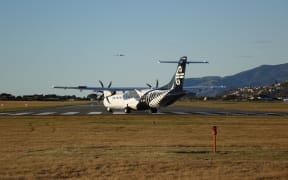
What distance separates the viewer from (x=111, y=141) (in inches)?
1188

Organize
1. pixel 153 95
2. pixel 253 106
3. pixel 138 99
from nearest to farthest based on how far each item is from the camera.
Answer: pixel 153 95, pixel 138 99, pixel 253 106

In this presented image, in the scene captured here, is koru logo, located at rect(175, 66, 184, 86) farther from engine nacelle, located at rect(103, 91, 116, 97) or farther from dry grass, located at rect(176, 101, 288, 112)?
dry grass, located at rect(176, 101, 288, 112)

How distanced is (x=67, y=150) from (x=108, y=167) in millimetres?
5945

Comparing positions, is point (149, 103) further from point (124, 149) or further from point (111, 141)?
point (124, 149)

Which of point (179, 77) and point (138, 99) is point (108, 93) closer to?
point (138, 99)

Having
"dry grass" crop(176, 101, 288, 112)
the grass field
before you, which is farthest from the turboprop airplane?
the grass field

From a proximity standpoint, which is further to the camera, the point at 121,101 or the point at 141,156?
the point at 121,101

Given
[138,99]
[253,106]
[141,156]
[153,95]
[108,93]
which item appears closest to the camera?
[141,156]

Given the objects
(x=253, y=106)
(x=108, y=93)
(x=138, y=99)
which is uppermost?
(x=108, y=93)

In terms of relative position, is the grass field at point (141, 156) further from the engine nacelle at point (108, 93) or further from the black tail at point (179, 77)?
the engine nacelle at point (108, 93)

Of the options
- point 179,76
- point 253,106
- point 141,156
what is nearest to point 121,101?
point 179,76

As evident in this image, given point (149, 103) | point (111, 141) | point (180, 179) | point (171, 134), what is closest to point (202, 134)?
point (171, 134)

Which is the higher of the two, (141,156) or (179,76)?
A: (179,76)

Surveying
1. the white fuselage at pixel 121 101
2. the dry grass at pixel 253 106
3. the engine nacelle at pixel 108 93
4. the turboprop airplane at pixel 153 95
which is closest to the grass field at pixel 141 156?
the turboprop airplane at pixel 153 95
